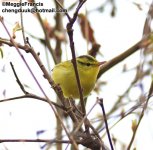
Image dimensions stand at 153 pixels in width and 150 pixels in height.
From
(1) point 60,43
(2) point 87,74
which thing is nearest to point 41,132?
(2) point 87,74

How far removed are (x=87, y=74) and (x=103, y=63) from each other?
185mm

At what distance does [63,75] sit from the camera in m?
3.38

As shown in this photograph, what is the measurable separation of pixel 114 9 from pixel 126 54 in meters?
0.82

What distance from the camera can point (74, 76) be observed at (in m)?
3.33

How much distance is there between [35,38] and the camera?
140 inches

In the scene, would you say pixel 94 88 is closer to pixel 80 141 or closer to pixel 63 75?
pixel 63 75

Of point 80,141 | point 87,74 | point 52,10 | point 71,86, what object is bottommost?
point 80,141

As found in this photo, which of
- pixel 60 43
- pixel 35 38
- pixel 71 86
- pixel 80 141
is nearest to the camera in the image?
pixel 80 141

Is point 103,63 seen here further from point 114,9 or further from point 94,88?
point 114,9

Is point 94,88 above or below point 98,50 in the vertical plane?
below

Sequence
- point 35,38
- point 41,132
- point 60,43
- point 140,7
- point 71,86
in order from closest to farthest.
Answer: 1. point 41,132
2. point 140,7
3. point 71,86
4. point 35,38
5. point 60,43

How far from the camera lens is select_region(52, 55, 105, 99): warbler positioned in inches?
127

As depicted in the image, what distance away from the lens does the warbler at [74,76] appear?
324 centimetres

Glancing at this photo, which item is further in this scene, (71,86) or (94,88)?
(94,88)
